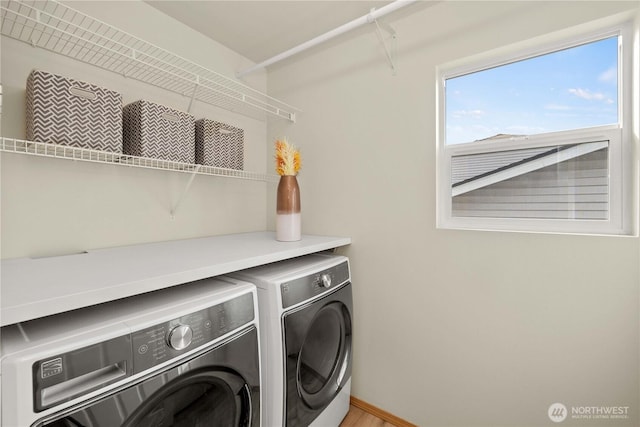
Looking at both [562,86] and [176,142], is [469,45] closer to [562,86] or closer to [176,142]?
[562,86]

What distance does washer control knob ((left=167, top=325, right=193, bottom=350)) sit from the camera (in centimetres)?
86

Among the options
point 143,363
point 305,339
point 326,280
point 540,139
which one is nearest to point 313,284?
point 326,280

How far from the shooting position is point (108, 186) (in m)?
1.48

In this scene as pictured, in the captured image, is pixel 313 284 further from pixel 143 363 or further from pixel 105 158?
pixel 105 158

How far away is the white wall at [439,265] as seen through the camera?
1.22 m

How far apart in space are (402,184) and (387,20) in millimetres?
979

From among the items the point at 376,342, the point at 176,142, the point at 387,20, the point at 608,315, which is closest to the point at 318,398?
the point at 376,342

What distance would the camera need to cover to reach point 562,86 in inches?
54.7

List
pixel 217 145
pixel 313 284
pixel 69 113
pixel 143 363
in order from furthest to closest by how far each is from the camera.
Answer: pixel 217 145, pixel 313 284, pixel 69 113, pixel 143 363

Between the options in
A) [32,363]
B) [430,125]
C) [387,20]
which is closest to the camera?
[32,363]

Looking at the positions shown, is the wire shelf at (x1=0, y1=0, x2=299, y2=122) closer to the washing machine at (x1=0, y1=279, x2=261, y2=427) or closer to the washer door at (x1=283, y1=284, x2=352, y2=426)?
the washing machine at (x1=0, y1=279, x2=261, y2=427)

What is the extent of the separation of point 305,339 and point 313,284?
26cm

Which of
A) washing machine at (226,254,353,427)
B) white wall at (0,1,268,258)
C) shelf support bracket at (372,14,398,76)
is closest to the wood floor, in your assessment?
washing machine at (226,254,353,427)

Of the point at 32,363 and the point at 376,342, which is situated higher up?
the point at 32,363
